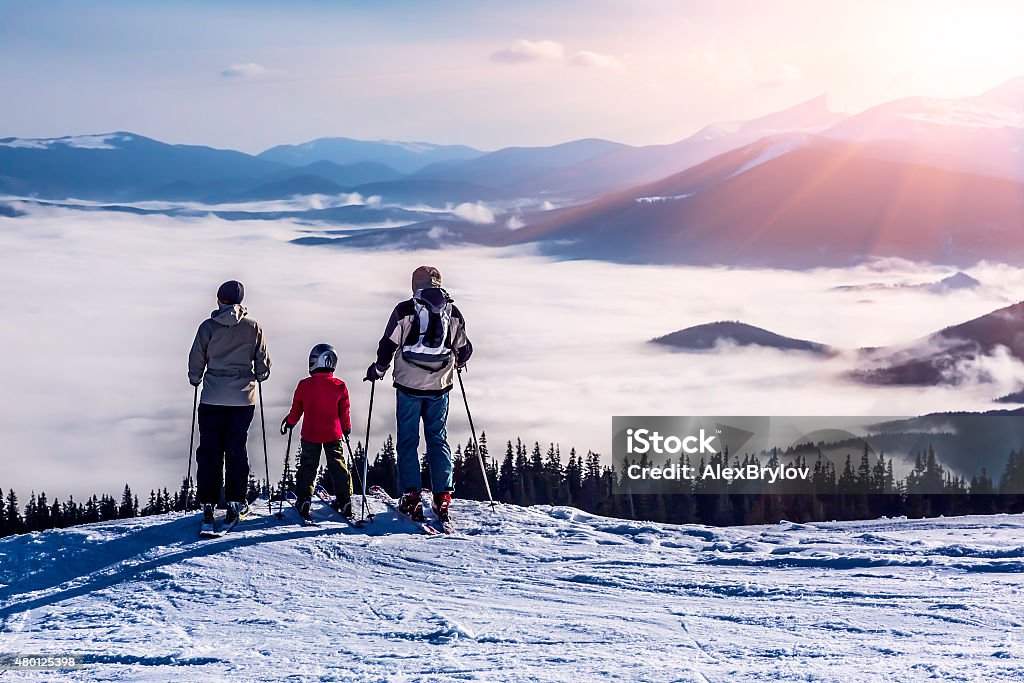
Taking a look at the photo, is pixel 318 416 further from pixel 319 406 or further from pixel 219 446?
pixel 219 446

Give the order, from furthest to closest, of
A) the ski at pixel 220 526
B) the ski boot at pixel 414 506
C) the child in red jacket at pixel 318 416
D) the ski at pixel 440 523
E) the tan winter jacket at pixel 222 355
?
the ski boot at pixel 414 506, the ski at pixel 440 523, the child in red jacket at pixel 318 416, the tan winter jacket at pixel 222 355, the ski at pixel 220 526

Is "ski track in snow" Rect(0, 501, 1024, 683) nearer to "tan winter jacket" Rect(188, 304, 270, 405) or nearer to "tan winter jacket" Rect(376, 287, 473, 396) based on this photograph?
"tan winter jacket" Rect(188, 304, 270, 405)

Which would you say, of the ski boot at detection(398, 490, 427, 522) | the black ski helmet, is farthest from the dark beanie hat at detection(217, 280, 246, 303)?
the ski boot at detection(398, 490, 427, 522)

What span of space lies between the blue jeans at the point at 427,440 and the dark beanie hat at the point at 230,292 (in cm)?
169

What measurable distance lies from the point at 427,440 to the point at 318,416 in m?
1.04

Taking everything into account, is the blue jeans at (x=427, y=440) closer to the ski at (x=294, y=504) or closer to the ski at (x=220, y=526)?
the ski at (x=294, y=504)

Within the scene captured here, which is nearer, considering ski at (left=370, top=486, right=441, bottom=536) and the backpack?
the backpack

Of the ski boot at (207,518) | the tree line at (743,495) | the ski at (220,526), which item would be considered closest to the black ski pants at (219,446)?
the ski boot at (207,518)

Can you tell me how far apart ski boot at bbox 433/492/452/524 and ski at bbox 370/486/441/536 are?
0.12 meters

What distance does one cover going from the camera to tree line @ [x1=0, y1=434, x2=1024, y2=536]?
93.9ft

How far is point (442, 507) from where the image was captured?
9.76 meters

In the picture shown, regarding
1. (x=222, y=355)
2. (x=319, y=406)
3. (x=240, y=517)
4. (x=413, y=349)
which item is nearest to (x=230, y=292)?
(x=222, y=355)

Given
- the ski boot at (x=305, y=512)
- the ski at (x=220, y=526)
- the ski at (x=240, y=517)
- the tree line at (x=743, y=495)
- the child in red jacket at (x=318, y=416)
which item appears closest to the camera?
the ski at (x=220, y=526)

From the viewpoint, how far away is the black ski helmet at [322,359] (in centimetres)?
943
